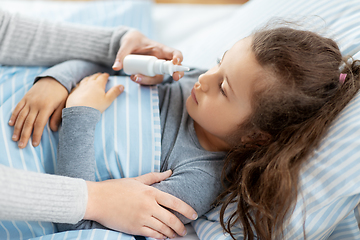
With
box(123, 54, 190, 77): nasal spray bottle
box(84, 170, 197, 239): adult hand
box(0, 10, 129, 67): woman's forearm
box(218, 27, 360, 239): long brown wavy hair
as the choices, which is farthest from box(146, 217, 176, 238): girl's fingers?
box(0, 10, 129, 67): woman's forearm

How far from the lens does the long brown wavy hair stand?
67 centimetres

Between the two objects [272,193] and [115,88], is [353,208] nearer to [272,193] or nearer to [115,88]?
[272,193]

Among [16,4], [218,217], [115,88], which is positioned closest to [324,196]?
[218,217]

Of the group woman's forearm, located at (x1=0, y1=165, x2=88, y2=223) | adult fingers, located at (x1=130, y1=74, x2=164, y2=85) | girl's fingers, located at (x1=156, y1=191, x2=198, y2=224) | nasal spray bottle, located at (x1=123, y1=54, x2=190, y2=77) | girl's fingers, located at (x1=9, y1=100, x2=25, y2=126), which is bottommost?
girl's fingers, located at (x1=156, y1=191, x2=198, y2=224)

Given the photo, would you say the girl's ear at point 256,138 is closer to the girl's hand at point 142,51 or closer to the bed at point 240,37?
the bed at point 240,37

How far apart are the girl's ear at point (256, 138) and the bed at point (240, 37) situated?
140 millimetres

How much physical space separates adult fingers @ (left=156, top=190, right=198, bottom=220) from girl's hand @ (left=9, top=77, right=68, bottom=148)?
1.11 feet

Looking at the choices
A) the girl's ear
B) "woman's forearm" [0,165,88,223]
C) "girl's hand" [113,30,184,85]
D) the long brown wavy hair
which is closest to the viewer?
"woman's forearm" [0,165,88,223]

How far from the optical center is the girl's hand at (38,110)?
29.5 inches

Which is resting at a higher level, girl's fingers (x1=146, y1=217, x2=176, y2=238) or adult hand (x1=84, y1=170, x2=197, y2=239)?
adult hand (x1=84, y1=170, x2=197, y2=239)

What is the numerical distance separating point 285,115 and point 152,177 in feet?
1.20

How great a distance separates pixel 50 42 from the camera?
971mm

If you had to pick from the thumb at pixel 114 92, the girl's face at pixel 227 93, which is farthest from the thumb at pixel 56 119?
the girl's face at pixel 227 93

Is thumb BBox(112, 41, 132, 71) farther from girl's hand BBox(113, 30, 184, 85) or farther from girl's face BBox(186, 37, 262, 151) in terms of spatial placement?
girl's face BBox(186, 37, 262, 151)
